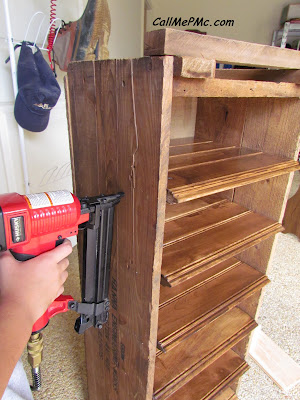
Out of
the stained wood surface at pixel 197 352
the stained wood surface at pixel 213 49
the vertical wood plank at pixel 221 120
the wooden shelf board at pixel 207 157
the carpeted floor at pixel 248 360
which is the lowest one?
the carpeted floor at pixel 248 360

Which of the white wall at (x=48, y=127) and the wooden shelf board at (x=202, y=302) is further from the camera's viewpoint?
the white wall at (x=48, y=127)

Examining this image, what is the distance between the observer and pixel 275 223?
0.99 metres

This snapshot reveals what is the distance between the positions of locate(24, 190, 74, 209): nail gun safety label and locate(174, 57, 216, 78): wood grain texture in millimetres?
326

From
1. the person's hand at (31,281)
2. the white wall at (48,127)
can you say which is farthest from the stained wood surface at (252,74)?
the white wall at (48,127)

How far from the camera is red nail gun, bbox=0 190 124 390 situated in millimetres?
562

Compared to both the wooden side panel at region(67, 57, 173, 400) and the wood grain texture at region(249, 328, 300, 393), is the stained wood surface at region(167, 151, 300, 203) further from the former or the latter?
the wood grain texture at region(249, 328, 300, 393)

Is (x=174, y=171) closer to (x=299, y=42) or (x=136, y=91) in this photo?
(x=136, y=91)

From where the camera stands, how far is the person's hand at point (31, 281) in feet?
1.86

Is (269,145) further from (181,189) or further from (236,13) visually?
(236,13)

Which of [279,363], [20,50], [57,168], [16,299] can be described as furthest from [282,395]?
[20,50]

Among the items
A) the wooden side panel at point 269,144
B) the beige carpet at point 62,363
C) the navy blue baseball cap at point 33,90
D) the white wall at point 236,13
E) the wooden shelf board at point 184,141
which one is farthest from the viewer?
the white wall at point 236,13

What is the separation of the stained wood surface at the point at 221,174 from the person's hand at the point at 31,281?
0.96ft

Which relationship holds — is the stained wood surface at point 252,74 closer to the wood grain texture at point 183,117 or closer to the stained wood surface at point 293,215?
the wood grain texture at point 183,117

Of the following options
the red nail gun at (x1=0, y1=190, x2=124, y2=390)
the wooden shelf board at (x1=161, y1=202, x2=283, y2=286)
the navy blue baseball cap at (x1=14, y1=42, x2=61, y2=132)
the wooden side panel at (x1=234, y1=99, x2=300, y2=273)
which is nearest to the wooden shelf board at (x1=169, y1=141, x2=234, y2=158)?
the wooden side panel at (x1=234, y1=99, x2=300, y2=273)
